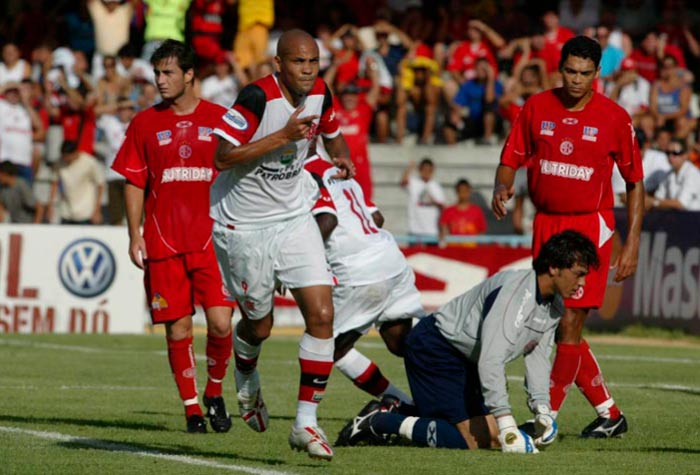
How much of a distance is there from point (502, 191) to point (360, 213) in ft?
3.58

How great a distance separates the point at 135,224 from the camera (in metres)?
10.3

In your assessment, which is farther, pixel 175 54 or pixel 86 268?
pixel 86 268

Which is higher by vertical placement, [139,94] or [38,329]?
[139,94]

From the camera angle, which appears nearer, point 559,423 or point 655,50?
point 559,423

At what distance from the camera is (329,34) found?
25516mm

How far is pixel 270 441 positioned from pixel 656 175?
1192cm

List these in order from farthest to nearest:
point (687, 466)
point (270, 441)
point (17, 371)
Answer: point (17, 371)
point (270, 441)
point (687, 466)

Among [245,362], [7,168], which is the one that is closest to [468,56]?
[7,168]

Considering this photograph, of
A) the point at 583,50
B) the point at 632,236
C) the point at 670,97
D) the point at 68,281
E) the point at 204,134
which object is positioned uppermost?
the point at 583,50

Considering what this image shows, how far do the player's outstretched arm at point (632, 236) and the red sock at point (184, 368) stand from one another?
2.90 metres

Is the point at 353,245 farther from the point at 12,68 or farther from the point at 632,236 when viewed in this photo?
the point at 12,68

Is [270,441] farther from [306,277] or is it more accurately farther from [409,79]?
[409,79]

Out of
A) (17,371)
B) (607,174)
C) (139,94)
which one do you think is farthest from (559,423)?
(139,94)

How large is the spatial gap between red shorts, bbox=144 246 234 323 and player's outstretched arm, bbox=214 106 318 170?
1.89 m
